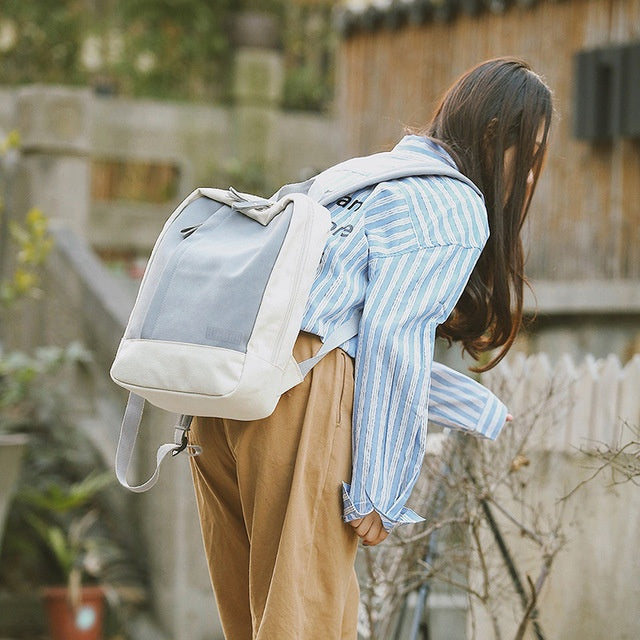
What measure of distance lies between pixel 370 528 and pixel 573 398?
1.55 meters

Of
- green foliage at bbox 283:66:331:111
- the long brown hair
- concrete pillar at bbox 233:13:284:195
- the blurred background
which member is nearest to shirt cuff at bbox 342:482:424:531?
the long brown hair

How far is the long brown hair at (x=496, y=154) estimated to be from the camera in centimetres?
262

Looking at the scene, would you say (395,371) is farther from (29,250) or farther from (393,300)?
(29,250)

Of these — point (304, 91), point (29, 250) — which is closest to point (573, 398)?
point (29, 250)

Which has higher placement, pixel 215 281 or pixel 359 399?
pixel 215 281

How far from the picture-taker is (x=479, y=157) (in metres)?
2.67

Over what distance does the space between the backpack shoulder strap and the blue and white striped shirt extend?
2 centimetres

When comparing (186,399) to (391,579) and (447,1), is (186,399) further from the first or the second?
(447,1)

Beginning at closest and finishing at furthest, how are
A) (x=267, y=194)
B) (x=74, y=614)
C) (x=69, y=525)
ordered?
(x=74, y=614) < (x=69, y=525) < (x=267, y=194)

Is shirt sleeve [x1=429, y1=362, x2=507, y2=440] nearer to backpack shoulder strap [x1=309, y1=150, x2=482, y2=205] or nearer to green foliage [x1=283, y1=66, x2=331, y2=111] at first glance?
backpack shoulder strap [x1=309, y1=150, x2=482, y2=205]

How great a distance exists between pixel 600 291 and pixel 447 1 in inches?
102

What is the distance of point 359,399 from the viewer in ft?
7.90

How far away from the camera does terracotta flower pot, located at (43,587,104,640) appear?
5.35 m

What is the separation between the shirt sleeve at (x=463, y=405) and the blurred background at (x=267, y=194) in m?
0.28
